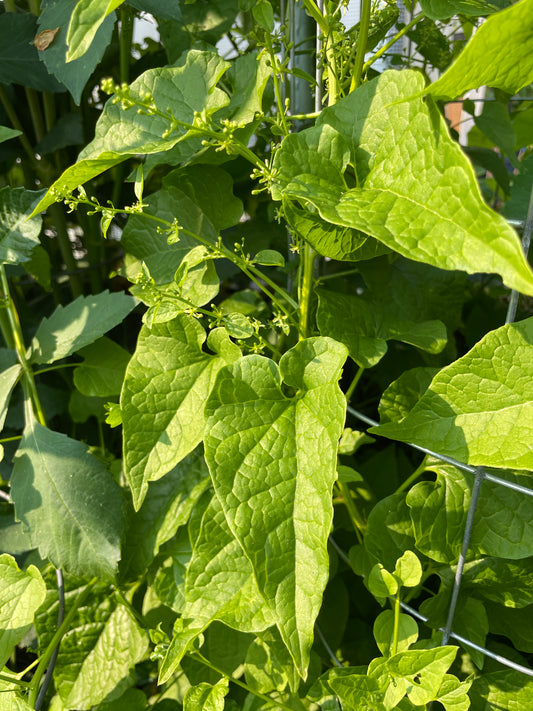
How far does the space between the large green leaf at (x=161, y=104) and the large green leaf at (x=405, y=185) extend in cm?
12

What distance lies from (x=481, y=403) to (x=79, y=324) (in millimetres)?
Result: 479

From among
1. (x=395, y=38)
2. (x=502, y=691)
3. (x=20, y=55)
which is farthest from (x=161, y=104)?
(x=502, y=691)

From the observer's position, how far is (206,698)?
60cm

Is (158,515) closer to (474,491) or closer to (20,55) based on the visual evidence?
(474,491)

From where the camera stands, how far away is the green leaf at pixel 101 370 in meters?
0.77

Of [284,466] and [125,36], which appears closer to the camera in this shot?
[284,466]

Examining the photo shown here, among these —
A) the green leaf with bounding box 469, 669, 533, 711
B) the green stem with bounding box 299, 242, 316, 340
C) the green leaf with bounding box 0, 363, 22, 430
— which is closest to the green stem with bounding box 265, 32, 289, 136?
the green stem with bounding box 299, 242, 316, 340

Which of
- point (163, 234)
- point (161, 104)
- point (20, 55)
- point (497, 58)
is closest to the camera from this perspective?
point (497, 58)

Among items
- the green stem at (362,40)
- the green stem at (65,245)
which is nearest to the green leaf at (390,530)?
the green stem at (362,40)

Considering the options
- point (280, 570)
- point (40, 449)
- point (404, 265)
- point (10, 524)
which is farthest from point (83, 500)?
point (404, 265)

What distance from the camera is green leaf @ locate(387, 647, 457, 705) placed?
19.5 inches

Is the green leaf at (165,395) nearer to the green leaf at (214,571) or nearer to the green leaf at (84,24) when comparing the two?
the green leaf at (214,571)

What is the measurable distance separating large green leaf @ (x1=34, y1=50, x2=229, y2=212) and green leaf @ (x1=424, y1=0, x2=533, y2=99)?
0.24m

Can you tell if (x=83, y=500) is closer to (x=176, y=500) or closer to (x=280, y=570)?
(x=176, y=500)
